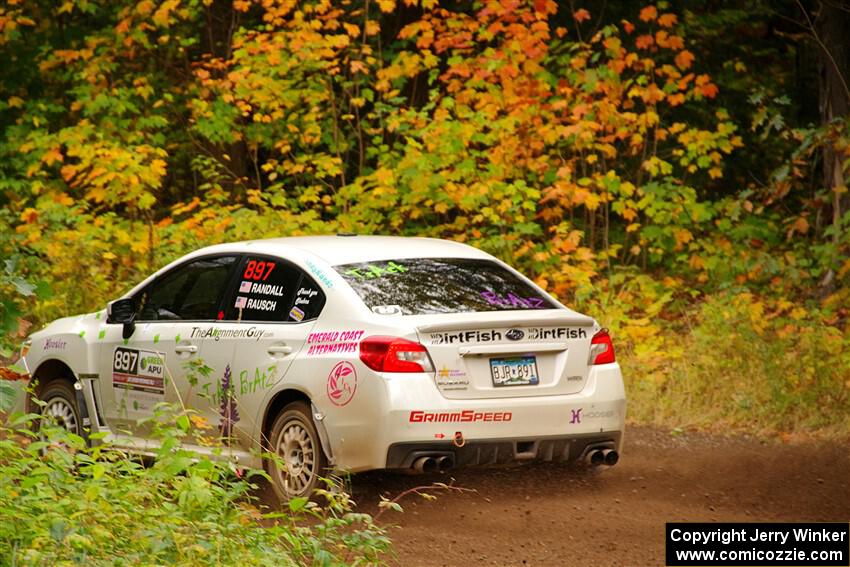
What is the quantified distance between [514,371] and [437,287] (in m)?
0.78

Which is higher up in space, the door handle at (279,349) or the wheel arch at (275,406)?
the door handle at (279,349)

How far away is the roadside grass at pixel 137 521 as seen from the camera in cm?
547

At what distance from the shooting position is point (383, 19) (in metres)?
19.5

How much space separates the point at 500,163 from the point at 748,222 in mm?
3472

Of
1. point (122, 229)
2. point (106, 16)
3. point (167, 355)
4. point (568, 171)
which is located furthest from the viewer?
point (106, 16)

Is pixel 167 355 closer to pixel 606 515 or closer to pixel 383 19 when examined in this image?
pixel 606 515

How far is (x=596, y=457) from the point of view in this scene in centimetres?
838

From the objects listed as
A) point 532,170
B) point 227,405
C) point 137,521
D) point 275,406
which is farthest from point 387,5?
point 137,521

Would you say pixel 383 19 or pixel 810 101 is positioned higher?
pixel 383 19

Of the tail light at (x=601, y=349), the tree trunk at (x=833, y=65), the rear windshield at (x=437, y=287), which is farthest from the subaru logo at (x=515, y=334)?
the tree trunk at (x=833, y=65)

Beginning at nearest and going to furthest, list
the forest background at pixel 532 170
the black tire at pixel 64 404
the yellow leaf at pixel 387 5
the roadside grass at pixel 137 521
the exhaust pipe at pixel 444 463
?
the roadside grass at pixel 137 521
the exhaust pipe at pixel 444 463
the black tire at pixel 64 404
the forest background at pixel 532 170
the yellow leaf at pixel 387 5

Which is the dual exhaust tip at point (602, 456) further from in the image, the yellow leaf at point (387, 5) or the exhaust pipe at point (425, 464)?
the yellow leaf at point (387, 5)

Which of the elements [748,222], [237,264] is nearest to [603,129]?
[748,222]

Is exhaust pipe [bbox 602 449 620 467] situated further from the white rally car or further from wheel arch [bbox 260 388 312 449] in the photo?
wheel arch [bbox 260 388 312 449]
